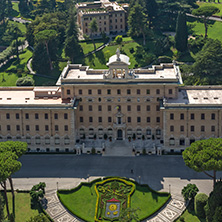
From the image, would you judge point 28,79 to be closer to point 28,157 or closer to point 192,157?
point 28,157

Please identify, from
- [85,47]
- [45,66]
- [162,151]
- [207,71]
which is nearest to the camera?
[162,151]

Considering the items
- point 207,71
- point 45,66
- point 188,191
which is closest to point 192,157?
point 188,191

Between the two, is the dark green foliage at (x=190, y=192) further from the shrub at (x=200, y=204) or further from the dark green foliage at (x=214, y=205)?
the dark green foliage at (x=214, y=205)

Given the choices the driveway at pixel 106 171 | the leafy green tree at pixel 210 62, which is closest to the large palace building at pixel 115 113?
the driveway at pixel 106 171

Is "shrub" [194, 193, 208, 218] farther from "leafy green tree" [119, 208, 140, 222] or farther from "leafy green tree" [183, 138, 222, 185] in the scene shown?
"leafy green tree" [119, 208, 140, 222]

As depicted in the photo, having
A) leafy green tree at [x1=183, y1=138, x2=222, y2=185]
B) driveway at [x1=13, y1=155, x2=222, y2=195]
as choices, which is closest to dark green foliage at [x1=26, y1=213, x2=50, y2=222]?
driveway at [x1=13, y1=155, x2=222, y2=195]

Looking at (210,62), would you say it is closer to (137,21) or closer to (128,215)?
(137,21)

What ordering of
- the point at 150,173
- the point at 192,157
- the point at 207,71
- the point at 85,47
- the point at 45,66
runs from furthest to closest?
the point at 85,47
the point at 45,66
the point at 207,71
the point at 150,173
the point at 192,157
